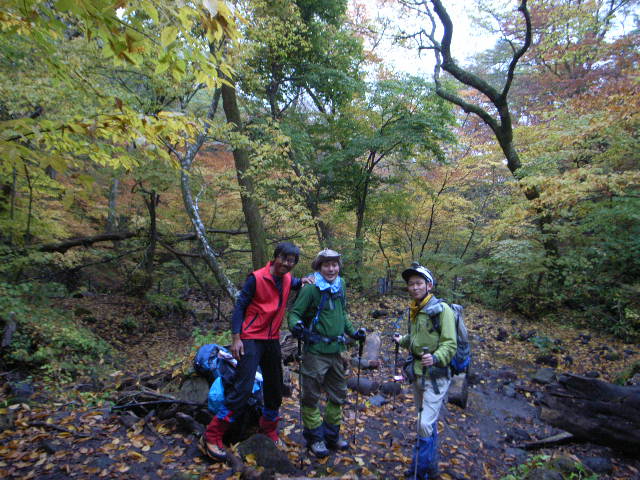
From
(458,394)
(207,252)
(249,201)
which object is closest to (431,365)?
(458,394)

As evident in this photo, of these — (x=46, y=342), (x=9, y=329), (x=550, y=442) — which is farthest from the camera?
(x=46, y=342)

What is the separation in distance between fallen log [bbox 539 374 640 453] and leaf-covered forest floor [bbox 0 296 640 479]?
0.56 ft

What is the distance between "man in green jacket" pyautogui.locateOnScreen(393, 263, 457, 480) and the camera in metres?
3.21

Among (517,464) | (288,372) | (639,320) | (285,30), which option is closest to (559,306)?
(639,320)

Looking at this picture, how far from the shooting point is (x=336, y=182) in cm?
1209

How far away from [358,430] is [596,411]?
290 centimetres

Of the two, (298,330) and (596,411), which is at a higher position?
(298,330)

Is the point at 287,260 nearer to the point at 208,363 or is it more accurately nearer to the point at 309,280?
the point at 309,280

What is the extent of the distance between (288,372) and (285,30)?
8563mm

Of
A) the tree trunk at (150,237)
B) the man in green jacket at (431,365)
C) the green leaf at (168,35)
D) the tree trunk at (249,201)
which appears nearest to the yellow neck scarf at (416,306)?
the man in green jacket at (431,365)

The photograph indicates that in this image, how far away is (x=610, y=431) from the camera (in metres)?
4.03

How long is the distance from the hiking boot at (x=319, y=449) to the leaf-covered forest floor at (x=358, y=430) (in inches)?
2.4

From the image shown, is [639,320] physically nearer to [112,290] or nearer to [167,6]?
[167,6]

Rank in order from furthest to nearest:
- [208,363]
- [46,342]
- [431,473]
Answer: [46,342]
[208,363]
[431,473]
